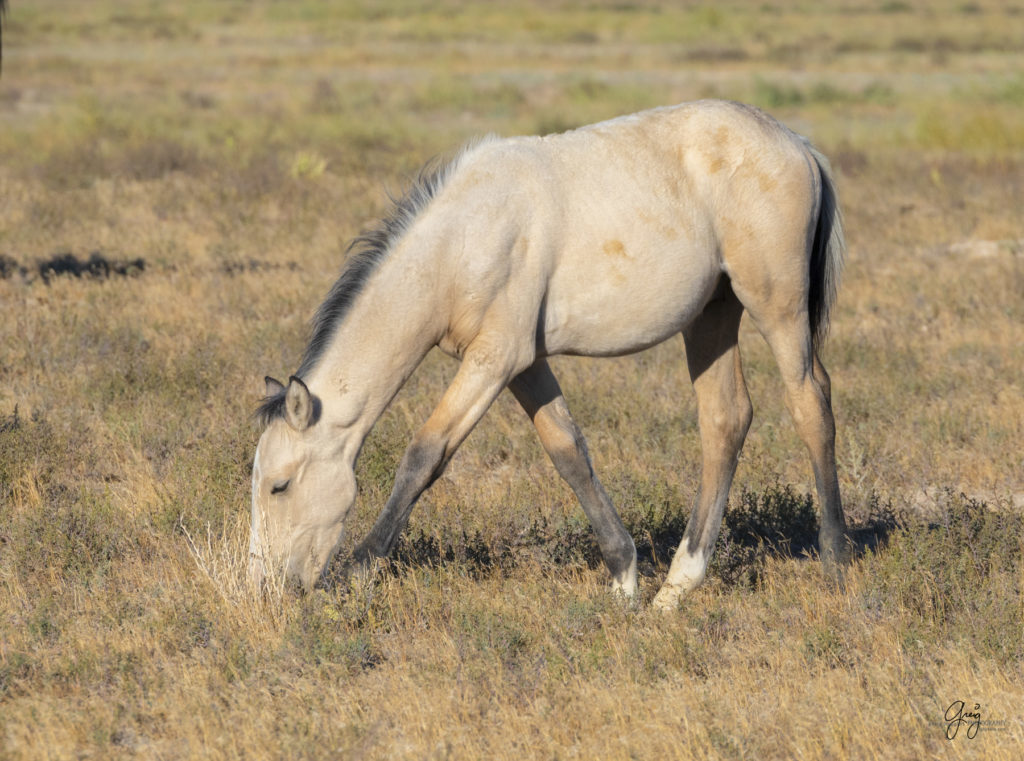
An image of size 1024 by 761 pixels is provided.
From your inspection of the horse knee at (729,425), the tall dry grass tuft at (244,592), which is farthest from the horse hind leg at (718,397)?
the tall dry grass tuft at (244,592)

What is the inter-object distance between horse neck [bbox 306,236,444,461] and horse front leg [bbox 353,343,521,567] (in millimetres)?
195

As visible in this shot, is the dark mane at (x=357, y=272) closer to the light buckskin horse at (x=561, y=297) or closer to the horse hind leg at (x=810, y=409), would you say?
the light buckskin horse at (x=561, y=297)

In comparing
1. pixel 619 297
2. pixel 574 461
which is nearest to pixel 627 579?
pixel 574 461

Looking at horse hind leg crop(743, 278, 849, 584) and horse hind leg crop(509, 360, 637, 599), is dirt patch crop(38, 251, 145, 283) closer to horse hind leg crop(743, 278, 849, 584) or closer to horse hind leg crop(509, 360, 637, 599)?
horse hind leg crop(509, 360, 637, 599)

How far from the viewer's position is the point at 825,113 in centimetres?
2495

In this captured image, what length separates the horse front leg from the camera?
4590 millimetres

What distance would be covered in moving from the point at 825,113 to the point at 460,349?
2193 centimetres

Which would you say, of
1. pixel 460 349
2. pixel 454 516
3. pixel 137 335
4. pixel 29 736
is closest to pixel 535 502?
pixel 454 516

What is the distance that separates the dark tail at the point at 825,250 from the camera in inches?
218

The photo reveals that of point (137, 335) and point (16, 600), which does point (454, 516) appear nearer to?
point (16, 600)

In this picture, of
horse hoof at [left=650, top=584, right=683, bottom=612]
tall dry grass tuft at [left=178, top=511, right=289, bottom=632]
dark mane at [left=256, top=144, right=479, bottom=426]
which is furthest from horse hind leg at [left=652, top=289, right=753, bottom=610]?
tall dry grass tuft at [left=178, top=511, right=289, bottom=632]

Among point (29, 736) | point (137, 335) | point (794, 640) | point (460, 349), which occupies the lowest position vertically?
point (137, 335)
